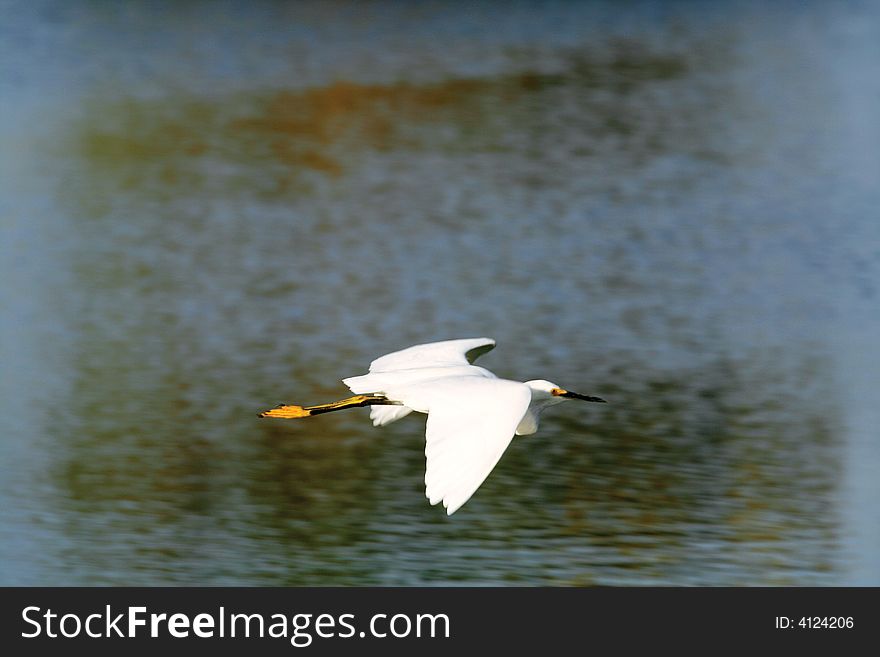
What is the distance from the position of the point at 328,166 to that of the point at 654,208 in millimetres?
3056

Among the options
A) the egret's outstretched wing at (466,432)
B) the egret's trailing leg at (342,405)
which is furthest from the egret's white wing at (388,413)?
the egret's outstretched wing at (466,432)

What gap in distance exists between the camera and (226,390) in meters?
7.37

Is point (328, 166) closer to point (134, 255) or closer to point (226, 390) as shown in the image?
point (134, 255)

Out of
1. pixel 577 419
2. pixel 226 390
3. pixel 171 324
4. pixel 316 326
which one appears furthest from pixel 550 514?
pixel 171 324

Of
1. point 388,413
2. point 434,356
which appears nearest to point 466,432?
point 388,413

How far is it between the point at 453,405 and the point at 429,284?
5.15 meters

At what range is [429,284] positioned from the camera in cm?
915

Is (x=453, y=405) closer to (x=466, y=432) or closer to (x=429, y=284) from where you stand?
(x=466, y=432)

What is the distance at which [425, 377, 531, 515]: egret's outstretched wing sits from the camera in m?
3.50

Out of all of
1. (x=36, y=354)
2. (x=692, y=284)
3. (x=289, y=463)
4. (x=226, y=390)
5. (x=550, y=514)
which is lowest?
(x=550, y=514)

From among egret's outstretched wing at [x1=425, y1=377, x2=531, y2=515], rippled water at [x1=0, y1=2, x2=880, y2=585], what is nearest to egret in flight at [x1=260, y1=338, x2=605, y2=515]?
egret's outstretched wing at [x1=425, y1=377, x2=531, y2=515]

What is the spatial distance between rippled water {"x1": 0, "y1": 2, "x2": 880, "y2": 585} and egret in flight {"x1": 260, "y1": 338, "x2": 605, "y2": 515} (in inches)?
34.7

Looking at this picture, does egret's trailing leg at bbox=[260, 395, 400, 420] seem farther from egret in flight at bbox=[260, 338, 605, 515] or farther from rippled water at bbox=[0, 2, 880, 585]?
rippled water at bbox=[0, 2, 880, 585]

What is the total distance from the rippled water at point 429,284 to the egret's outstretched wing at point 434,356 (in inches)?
33.2
